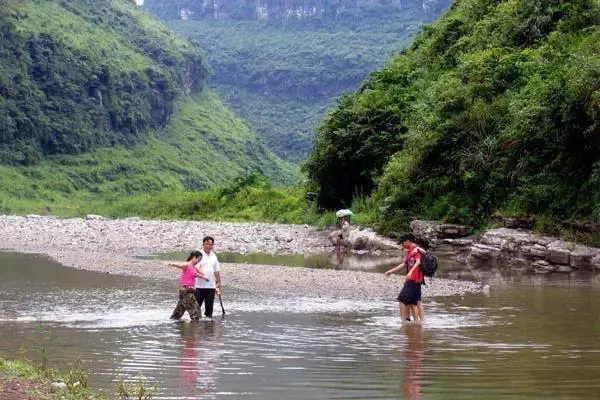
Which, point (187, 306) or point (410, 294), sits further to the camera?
point (187, 306)

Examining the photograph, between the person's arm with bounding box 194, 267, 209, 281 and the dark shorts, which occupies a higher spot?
the person's arm with bounding box 194, 267, 209, 281

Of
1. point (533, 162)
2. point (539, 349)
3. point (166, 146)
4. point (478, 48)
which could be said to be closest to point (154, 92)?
point (166, 146)

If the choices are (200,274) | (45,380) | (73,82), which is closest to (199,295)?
(200,274)

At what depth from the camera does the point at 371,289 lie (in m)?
22.7

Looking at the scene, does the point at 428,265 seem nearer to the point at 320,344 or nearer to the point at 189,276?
the point at 320,344

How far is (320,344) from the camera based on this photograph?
14.2 m

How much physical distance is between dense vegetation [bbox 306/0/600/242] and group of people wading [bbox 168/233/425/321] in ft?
43.9

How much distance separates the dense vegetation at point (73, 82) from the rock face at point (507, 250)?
11330 centimetres

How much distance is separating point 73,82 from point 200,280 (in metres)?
142

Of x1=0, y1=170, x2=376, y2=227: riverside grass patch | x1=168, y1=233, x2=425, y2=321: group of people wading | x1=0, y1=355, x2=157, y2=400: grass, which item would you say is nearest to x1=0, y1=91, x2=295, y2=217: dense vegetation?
x1=0, y1=170, x2=376, y2=227: riverside grass patch

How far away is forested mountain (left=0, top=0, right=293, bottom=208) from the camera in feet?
463

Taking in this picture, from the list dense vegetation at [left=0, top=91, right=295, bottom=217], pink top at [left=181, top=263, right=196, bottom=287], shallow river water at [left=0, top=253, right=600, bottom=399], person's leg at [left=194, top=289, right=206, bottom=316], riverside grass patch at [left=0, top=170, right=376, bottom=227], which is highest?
dense vegetation at [left=0, top=91, right=295, bottom=217]

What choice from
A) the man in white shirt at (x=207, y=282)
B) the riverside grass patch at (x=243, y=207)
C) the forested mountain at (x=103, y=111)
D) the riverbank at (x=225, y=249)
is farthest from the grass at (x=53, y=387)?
the forested mountain at (x=103, y=111)

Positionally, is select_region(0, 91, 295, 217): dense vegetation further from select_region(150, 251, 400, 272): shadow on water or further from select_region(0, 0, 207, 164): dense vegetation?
select_region(150, 251, 400, 272): shadow on water
